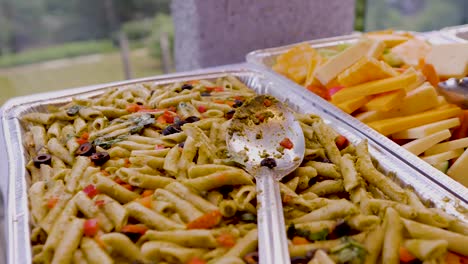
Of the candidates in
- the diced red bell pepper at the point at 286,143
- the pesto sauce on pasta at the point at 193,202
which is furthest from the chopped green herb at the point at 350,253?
the diced red bell pepper at the point at 286,143

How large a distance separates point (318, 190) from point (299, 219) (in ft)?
0.59

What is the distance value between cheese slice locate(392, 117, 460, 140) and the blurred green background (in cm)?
233

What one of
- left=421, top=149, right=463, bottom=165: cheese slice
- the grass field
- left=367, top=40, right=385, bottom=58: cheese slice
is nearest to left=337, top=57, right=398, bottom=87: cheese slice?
left=367, top=40, right=385, bottom=58: cheese slice

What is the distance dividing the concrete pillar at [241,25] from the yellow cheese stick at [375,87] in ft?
2.87

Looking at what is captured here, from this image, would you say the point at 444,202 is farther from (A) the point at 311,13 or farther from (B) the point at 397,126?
(A) the point at 311,13

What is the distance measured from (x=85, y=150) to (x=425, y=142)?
3.82 ft

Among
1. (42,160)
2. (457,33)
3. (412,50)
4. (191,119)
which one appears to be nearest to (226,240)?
(191,119)

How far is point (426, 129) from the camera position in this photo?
5.44 feet

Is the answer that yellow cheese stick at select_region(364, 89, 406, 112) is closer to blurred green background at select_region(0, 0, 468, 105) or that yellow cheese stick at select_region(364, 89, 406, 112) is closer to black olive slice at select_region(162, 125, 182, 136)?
black olive slice at select_region(162, 125, 182, 136)

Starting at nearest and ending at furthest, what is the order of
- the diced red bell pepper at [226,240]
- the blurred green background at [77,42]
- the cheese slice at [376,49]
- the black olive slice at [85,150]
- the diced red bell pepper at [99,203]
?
the diced red bell pepper at [226,240] → the diced red bell pepper at [99,203] → the black olive slice at [85,150] → the cheese slice at [376,49] → the blurred green background at [77,42]

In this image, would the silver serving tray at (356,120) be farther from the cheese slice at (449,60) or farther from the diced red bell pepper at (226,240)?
the diced red bell pepper at (226,240)

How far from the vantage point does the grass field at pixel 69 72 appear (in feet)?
11.1

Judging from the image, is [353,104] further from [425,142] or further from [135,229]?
[135,229]

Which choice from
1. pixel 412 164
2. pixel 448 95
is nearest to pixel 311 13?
pixel 448 95
